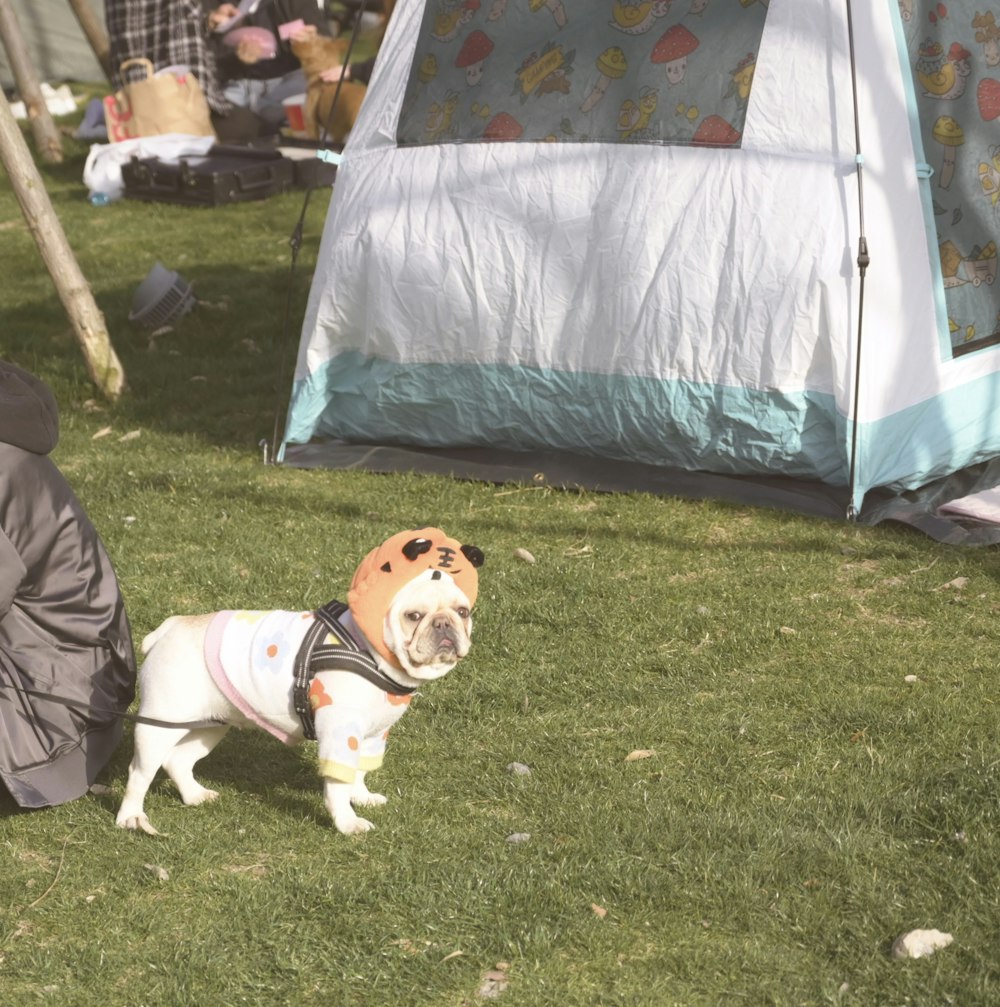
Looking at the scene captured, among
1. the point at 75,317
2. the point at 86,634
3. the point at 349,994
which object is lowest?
the point at 75,317

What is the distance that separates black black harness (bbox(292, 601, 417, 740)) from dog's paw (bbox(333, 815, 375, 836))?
0.97 ft

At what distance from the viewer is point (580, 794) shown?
167 inches

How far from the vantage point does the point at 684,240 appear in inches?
247

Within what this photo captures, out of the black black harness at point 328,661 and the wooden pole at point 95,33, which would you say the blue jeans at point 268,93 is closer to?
the wooden pole at point 95,33

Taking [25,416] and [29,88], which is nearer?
[25,416]

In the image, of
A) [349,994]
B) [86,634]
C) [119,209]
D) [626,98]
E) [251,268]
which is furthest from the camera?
[119,209]

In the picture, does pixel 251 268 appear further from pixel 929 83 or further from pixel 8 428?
pixel 8 428

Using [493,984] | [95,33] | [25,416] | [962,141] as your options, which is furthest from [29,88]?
[493,984]

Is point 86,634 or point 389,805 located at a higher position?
point 86,634

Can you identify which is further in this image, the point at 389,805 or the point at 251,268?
the point at 251,268

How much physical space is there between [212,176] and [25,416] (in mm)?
8959

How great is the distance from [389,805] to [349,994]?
2.86 feet

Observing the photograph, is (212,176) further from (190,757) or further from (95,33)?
(190,757)

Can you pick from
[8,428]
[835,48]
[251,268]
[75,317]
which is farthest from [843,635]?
[251,268]
